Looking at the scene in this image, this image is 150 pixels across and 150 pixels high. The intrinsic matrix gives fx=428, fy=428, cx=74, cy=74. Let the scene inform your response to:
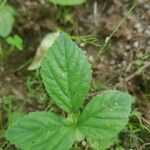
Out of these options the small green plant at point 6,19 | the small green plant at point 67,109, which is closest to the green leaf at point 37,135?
the small green plant at point 67,109

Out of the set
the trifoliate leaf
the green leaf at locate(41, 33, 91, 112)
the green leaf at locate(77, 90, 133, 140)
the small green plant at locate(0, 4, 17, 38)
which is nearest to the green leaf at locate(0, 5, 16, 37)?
the small green plant at locate(0, 4, 17, 38)

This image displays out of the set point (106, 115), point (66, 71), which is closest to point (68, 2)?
point (66, 71)

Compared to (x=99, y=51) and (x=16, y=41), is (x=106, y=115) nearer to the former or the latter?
(x=99, y=51)

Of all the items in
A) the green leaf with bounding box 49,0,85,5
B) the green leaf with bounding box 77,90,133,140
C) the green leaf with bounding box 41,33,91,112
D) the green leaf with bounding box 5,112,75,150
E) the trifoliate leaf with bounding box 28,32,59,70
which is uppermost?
the green leaf with bounding box 49,0,85,5

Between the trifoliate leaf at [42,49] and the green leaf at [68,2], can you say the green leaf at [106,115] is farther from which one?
the green leaf at [68,2]

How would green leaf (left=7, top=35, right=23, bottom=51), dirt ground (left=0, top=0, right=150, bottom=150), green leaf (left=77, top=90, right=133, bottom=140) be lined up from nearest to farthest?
1. green leaf (left=77, top=90, right=133, bottom=140)
2. dirt ground (left=0, top=0, right=150, bottom=150)
3. green leaf (left=7, top=35, right=23, bottom=51)

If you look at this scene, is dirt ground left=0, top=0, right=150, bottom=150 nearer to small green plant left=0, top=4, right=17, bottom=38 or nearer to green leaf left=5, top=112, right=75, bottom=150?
small green plant left=0, top=4, right=17, bottom=38
